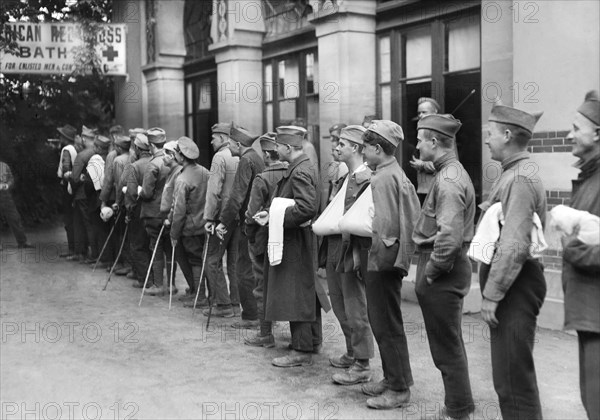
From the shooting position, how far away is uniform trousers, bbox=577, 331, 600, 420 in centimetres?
385

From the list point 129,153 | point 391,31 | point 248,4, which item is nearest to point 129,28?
point 248,4

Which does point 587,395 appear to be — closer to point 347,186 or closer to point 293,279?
point 347,186

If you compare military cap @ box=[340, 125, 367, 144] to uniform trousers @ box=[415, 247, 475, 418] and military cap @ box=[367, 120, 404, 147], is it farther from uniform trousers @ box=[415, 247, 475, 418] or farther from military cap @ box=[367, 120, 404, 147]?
uniform trousers @ box=[415, 247, 475, 418]

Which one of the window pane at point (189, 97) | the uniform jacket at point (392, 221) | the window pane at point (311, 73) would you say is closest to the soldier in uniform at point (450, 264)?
the uniform jacket at point (392, 221)

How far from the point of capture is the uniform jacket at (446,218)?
4895 millimetres

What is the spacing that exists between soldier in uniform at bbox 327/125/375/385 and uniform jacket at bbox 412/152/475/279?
37.5 inches

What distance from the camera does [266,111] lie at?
1406 centimetres

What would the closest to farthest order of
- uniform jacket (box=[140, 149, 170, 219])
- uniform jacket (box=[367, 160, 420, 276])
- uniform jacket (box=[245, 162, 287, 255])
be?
uniform jacket (box=[367, 160, 420, 276]), uniform jacket (box=[245, 162, 287, 255]), uniform jacket (box=[140, 149, 170, 219])

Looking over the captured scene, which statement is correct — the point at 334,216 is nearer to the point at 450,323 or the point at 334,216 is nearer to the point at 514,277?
the point at 450,323

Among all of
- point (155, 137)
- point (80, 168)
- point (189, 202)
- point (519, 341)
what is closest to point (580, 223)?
point (519, 341)

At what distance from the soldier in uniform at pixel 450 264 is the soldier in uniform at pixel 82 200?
29.9ft

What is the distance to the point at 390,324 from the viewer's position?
5691mm

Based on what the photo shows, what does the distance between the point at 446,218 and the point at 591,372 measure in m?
1.38

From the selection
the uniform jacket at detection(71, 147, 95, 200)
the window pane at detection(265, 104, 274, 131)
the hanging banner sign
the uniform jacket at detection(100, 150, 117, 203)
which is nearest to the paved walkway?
the uniform jacket at detection(100, 150, 117, 203)
